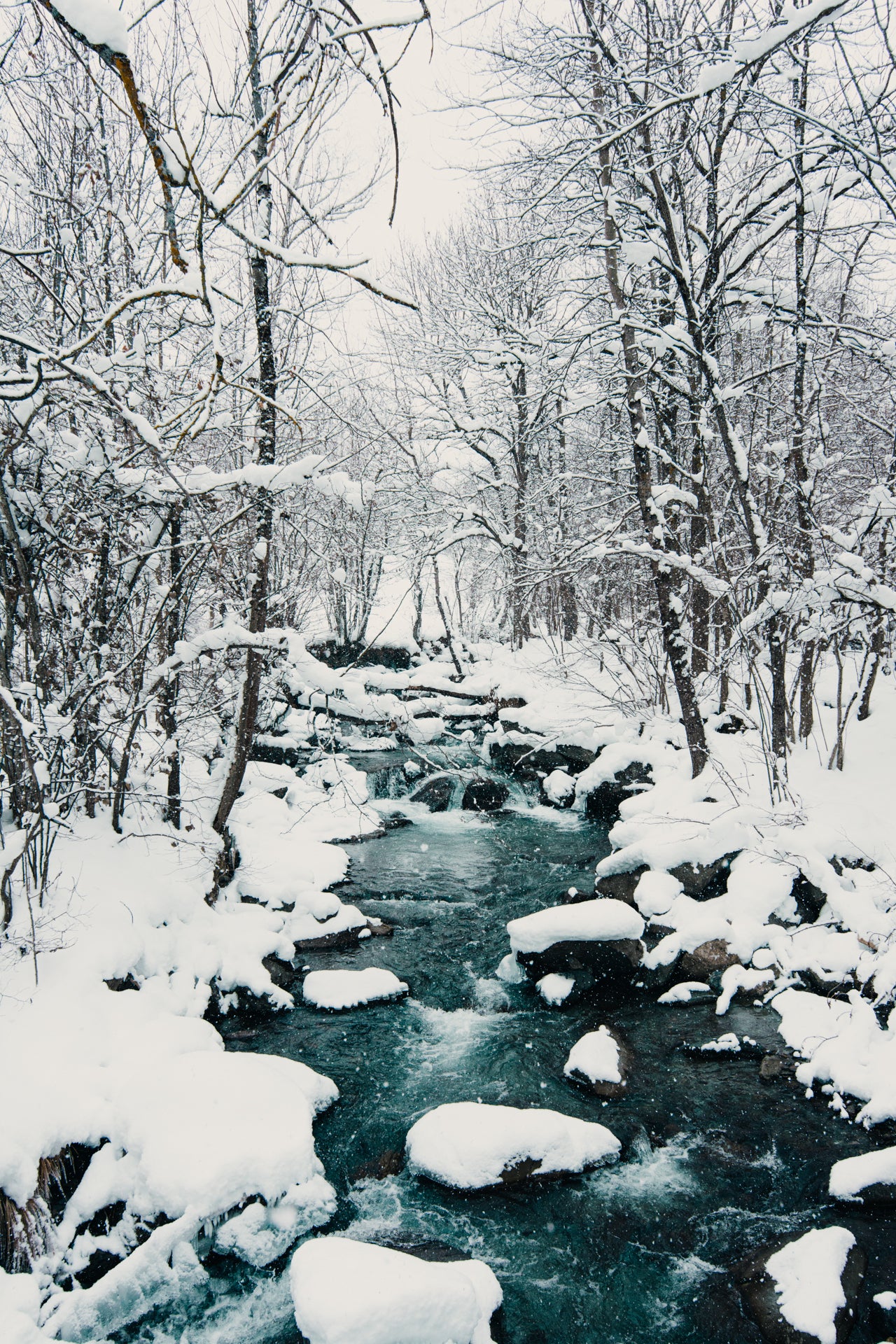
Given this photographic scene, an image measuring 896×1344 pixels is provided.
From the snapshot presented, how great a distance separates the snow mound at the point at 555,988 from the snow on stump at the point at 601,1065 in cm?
68

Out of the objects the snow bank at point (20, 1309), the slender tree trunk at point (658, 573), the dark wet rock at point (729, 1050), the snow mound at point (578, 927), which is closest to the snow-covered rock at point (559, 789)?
the slender tree trunk at point (658, 573)

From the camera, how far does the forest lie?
3621mm

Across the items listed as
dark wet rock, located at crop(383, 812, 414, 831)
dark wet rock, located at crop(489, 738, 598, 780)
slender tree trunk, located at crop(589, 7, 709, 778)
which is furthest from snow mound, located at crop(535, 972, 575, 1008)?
dark wet rock, located at crop(489, 738, 598, 780)

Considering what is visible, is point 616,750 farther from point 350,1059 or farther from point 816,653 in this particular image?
point 350,1059

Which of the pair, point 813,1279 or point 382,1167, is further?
point 382,1167

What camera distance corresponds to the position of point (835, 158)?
546 cm

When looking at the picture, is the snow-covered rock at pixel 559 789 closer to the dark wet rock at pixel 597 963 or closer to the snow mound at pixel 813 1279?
the dark wet rock at pixel 597 963

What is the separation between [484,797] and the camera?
38.4ft

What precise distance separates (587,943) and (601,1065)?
131 centimetres

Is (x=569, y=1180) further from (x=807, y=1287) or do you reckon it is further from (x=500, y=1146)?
(x=807, y=1287)

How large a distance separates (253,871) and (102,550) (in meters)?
3.68

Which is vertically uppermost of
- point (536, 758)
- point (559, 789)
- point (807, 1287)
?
point (536, 758)

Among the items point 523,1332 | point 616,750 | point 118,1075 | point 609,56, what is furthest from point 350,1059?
point 609,56

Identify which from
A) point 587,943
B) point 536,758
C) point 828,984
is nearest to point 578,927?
point 587,943
